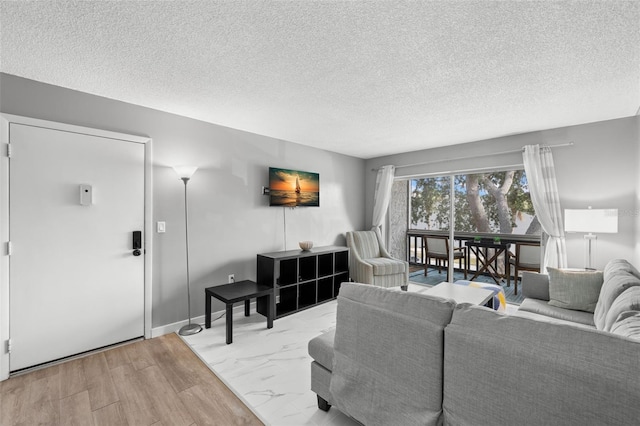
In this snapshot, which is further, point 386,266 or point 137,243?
point 386,266

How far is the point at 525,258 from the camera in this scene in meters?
3.98

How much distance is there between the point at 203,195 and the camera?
3.31m

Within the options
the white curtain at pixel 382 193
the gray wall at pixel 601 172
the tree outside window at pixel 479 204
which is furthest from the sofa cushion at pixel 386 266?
the gray wall at pixel 601 172

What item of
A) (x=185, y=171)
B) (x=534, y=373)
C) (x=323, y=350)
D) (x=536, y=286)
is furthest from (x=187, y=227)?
(x=536, y=286)

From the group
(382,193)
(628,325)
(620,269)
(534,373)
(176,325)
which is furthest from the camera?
(382,193)

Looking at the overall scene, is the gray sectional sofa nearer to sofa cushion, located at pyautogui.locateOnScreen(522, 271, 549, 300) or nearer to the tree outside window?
sofa cushion, located at pyautogui.locateOnScreen(522, 271, 549, 300)

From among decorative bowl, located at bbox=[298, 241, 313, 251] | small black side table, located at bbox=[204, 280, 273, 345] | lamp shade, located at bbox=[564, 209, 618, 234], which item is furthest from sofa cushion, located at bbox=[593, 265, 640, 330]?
decorative bowl, located at bbox=[298, 241, 313, 251]

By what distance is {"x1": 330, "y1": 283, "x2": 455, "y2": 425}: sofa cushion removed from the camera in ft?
4.23

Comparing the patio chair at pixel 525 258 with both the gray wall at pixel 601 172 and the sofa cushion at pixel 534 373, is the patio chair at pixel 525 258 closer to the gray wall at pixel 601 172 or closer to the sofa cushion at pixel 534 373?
the gray wall at pixel 601 172

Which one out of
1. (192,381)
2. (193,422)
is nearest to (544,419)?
(193,422)

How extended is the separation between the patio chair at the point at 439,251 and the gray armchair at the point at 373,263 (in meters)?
0.55

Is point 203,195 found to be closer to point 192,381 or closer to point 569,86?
point 192,381

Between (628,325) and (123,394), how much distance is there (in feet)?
10.1

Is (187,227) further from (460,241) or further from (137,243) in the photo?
(460,241)
